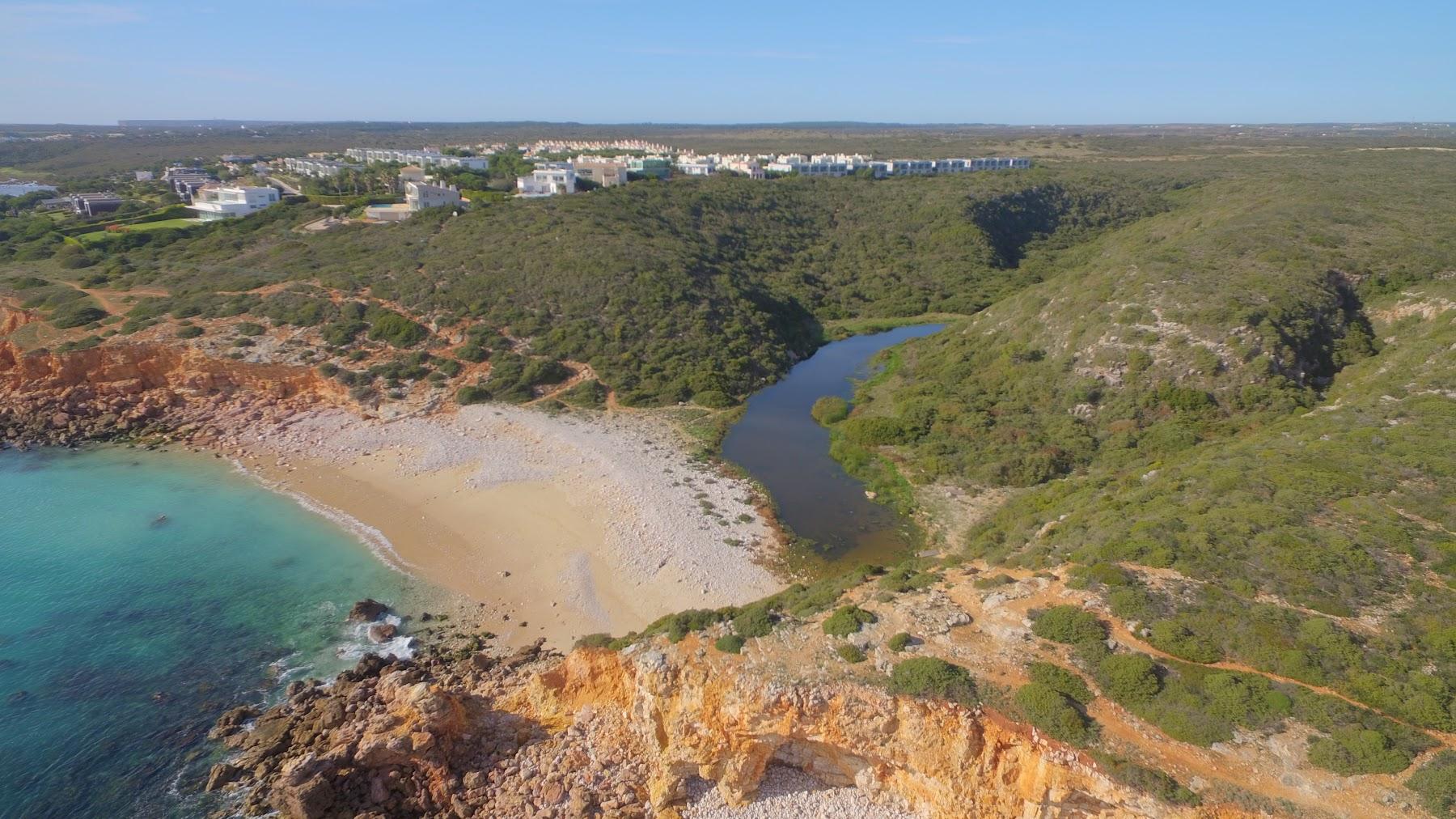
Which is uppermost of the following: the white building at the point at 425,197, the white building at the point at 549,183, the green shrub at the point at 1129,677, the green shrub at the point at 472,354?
the white building at the point at 549,183

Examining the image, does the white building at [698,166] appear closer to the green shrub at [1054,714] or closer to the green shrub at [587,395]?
the green shrub at [587,395]

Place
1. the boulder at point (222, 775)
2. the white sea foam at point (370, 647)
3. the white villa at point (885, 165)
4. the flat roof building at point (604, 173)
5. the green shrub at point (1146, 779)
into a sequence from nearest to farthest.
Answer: the green shrub at point (1146, 779), the boulder at point (222, 775), the white sea foam at point (370, 647), the flat roof building at point (604, 173), the white villa at point (885, 165)

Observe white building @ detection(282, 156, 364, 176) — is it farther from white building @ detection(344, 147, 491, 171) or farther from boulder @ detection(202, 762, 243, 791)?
boulder @ detection(202, 762, 243, 791)

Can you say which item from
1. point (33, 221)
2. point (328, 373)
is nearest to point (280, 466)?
point (328, 373)

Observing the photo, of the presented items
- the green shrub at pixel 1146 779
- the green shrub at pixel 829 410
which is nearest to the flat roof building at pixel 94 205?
the green shrub at pixel 829 410

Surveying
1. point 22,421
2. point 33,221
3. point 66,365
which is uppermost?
point 33,221

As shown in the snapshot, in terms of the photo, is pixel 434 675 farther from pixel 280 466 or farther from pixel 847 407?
pixel 847 407

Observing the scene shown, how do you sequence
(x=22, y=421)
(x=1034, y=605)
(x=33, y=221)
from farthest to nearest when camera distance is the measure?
1. (x=33, y=221)
2. (x=22, y=421)
3. (x=1034, y=605)
